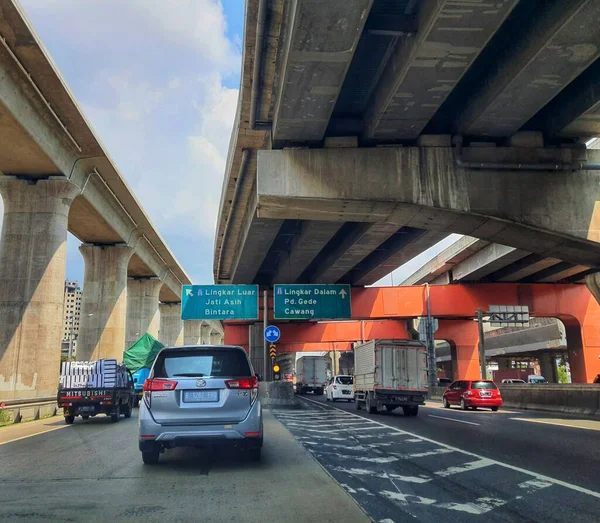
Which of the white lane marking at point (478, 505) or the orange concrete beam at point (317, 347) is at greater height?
the orange concrete beam at point (317, 347)

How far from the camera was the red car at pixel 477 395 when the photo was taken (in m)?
25.2

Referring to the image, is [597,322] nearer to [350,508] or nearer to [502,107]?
[502,107]

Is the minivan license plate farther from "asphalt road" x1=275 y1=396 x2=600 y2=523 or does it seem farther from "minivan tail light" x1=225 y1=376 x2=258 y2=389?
"asphalt road" x1=275 y1=396 x2=600 y2=523

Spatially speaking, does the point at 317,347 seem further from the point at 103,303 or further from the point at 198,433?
the point at 198,433

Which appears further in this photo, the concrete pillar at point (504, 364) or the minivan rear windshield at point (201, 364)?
the concrete pillar at point (504, 364)

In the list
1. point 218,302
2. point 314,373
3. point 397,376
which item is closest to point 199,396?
point 397,376

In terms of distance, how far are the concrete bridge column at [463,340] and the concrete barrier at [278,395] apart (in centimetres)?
1800

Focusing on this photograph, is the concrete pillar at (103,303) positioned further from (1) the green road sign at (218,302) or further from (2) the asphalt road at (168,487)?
(2) the asphalt road at (168,487)

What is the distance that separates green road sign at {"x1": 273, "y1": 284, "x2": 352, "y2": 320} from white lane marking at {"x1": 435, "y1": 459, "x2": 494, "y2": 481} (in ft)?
68.3

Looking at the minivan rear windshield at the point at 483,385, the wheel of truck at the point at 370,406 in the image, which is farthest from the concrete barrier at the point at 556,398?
the wheel of truck at the point at 370,406

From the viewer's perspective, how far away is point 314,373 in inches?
2016

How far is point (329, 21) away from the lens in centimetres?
901

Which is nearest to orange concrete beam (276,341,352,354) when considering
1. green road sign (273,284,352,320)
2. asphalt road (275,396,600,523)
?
green road sign (273,284,352,320)

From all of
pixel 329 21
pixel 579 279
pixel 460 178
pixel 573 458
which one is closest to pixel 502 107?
pixel 460 178
